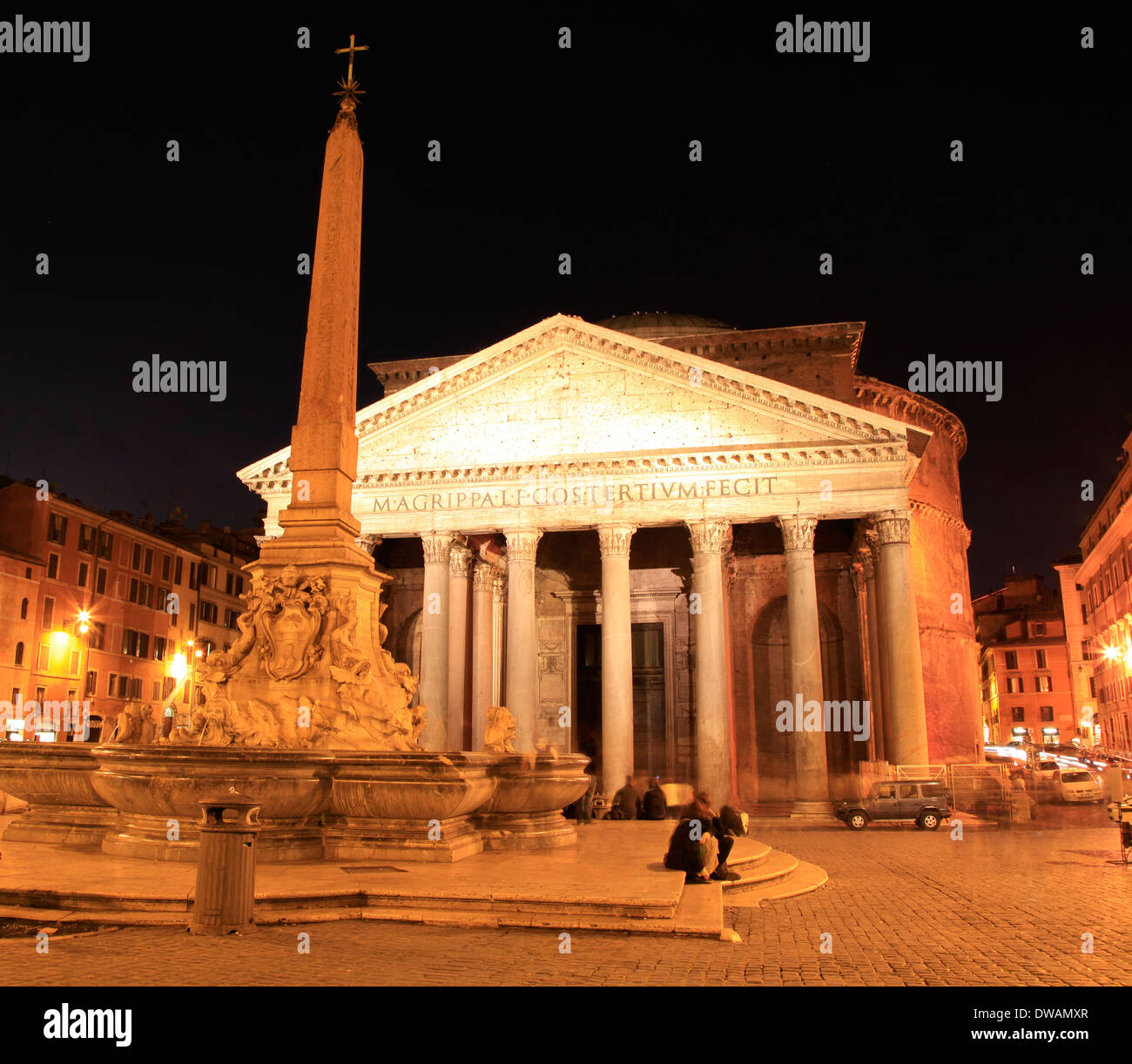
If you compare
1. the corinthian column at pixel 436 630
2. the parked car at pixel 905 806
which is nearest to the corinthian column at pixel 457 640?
the corinthian column at pixel 436 630

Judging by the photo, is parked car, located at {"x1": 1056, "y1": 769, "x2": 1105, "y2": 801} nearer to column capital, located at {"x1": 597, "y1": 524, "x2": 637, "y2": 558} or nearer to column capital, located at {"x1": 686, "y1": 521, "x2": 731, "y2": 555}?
column capital, located at {"x1": 686, "y1": 521, "x2": 731, "y2": 555}

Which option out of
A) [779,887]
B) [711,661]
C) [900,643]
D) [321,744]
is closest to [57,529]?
[711,661]

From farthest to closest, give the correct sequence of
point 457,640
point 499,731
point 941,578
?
1. point 941,578
2. point 457,640
3. point 499,731

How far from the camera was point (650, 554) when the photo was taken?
34.5m

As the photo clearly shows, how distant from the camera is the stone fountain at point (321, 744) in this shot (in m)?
9.41

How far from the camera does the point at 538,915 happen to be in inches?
307

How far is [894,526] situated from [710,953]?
66.5 ft

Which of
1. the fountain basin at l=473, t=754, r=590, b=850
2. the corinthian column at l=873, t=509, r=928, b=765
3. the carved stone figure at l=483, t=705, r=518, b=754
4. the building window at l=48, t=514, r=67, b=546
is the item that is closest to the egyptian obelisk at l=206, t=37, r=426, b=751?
the fountain basin at l=473, t=754, r=590, b=850

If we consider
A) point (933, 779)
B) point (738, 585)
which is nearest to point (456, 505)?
point (738, 585)

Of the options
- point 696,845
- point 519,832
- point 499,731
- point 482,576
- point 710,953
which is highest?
point 482,576

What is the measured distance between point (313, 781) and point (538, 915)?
8.71 feet

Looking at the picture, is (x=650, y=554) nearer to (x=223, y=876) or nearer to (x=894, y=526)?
(x=894, y=526)

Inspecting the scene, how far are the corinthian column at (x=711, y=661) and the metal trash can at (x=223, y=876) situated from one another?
19437 mm

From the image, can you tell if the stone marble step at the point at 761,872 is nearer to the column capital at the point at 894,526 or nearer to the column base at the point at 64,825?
the column base at the point at 64,825
